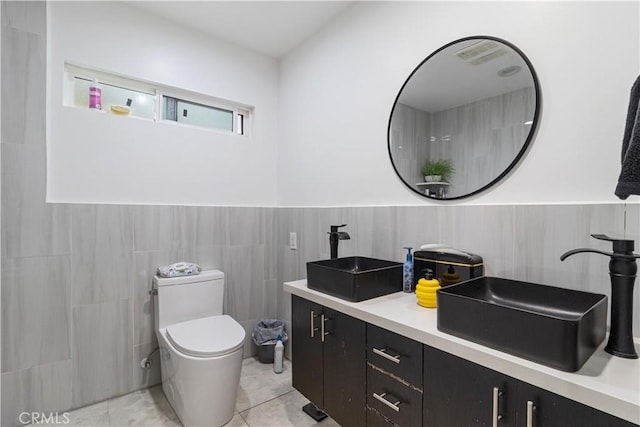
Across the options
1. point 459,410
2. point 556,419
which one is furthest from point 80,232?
point 556,419

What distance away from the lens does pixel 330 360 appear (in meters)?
1.46

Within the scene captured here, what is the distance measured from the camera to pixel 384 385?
3.91ft

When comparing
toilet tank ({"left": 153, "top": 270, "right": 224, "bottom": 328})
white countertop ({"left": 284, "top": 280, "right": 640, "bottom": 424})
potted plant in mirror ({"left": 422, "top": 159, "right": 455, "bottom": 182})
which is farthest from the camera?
toilet tank ({"left": 153, "top": 270, "right": 224, "bottom": 328})

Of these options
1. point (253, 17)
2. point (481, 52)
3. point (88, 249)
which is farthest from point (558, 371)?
point (253, 17)

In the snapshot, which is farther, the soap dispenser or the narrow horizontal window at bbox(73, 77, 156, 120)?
the narrow horizontal window at bbox(73, 77, 156, 120)

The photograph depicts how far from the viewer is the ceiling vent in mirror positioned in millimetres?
1341

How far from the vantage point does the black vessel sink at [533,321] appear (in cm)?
77

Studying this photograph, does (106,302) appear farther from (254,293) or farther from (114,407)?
(254,293)

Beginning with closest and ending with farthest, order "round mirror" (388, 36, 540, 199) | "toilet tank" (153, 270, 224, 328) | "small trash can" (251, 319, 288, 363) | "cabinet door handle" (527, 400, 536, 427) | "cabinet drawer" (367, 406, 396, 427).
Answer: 1. "cabinet door handle" (527, 400, 536, 427)
2. "cabinet drawer" (367, 406, 396, 427)
3. "round mirror" (388, 36, 540, 199)
4. "toilet tank" (153, 270, 224, 328)
5. "small trash can" (251, 319, 288, 363)

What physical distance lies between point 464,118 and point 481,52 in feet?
0.96

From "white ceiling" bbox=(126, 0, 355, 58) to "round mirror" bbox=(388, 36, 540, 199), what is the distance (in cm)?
A: 92

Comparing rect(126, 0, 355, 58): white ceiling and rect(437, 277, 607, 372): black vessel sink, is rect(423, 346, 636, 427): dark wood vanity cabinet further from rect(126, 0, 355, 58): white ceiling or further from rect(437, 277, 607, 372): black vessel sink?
rect(126, 0, 355, 58): white ceiling

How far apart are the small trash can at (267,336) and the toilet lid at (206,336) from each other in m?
0.52

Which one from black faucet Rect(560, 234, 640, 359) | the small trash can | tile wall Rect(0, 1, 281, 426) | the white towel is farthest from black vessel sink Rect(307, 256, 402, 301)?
tile wall Rect(0, 1, 281, 426)
